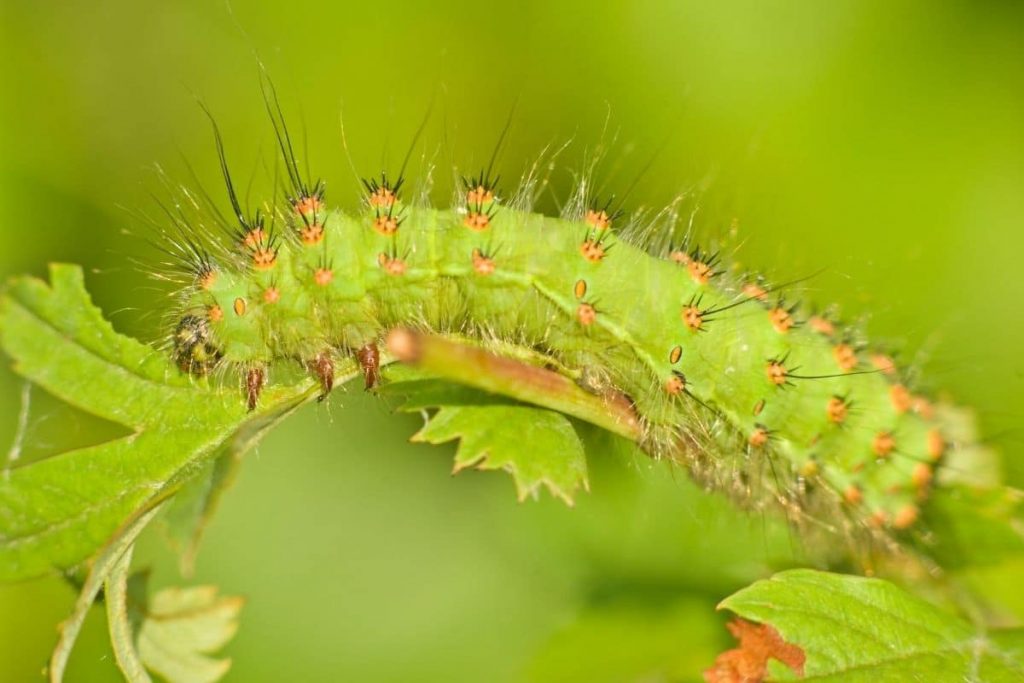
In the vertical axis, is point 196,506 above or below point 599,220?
below

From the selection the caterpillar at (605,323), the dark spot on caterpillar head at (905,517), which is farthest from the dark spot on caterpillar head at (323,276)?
the dark spot on caterpillar head at (905,517)

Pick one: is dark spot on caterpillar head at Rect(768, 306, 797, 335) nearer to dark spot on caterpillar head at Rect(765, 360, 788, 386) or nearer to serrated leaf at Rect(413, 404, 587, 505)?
dark spot on caterpillar head at Rect(765, 360, 788, 386)

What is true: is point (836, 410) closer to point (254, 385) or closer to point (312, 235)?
point (312, 235)

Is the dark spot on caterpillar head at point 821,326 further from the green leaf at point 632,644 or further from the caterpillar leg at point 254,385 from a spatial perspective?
the caterpillar leg at point 254,385

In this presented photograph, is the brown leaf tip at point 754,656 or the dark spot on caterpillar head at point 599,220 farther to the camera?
the dark spot on caterpillar head at point 599,220

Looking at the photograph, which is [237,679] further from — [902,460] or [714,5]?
[714,5]

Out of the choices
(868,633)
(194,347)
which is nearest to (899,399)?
(868,633)

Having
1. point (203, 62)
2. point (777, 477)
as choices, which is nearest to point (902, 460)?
point (777, 477)
